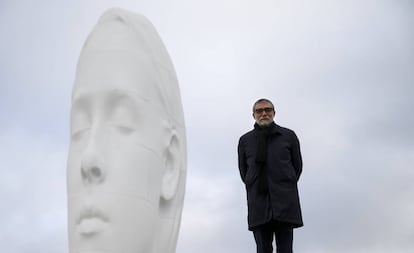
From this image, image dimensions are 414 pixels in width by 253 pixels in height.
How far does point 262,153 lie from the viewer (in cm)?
1057

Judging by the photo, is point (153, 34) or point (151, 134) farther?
point (153, 34)

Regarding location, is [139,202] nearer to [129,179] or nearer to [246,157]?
[129,179]

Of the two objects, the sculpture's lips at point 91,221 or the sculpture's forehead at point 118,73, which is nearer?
the sculpture's lips at point 91,221

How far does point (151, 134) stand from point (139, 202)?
3.08 feet

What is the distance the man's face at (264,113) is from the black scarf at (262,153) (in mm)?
69

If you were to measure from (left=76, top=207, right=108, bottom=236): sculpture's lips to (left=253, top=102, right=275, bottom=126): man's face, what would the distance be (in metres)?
3.10

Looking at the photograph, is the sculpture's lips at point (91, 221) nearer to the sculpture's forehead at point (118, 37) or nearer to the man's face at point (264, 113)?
the sculpture's forehead at point (118, 37)

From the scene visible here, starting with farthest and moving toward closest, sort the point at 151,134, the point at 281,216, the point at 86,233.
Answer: the point at 281,216, the point at 151,134, the point at 86,233

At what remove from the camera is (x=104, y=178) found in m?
8.96

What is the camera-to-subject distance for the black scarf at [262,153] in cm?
1051

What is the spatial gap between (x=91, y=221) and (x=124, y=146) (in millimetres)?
1043

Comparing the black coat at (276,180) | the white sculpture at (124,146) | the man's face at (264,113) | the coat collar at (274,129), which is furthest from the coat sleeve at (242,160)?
the white sculpture at (124,146)

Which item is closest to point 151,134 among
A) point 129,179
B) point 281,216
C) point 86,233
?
point 129,179

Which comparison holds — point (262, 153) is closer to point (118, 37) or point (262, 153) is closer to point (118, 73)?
point (118, 73)
